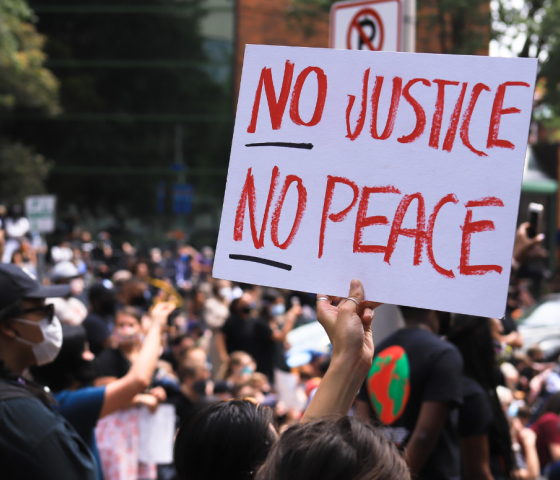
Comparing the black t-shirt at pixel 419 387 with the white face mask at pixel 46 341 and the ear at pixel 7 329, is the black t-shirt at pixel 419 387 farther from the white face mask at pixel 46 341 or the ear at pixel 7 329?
the ear at pixel 7 329

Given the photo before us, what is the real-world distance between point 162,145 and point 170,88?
2.00 m

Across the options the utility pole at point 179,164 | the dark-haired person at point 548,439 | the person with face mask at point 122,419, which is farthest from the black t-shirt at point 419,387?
the utility pole at point 179,164

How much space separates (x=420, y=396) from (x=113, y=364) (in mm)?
2457

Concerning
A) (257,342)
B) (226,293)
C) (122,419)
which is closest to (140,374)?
(122,419)

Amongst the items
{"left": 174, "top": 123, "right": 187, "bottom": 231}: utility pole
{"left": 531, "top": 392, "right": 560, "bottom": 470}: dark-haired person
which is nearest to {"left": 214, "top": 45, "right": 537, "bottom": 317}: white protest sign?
{"left": 531, "top": 392, "right": 560, "bottom": 470}: dark-haired person

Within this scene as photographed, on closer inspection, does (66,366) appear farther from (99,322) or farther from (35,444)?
(99,322)

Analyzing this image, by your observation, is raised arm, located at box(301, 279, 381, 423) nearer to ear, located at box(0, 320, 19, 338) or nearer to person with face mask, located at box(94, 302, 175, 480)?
ear, located at box(0, 320, 19, 338)

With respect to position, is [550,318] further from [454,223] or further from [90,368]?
[454,223]

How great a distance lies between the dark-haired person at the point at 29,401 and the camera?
1.99 meters

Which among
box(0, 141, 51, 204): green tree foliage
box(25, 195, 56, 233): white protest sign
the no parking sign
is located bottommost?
box(25, 195, 56, 233): white protest sign

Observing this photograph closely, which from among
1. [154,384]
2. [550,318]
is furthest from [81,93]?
[154,384]

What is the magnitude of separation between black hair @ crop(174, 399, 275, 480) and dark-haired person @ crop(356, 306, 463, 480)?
105 centimetres

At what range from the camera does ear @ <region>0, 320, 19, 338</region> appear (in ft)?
7.57

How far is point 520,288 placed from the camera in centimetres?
1844
